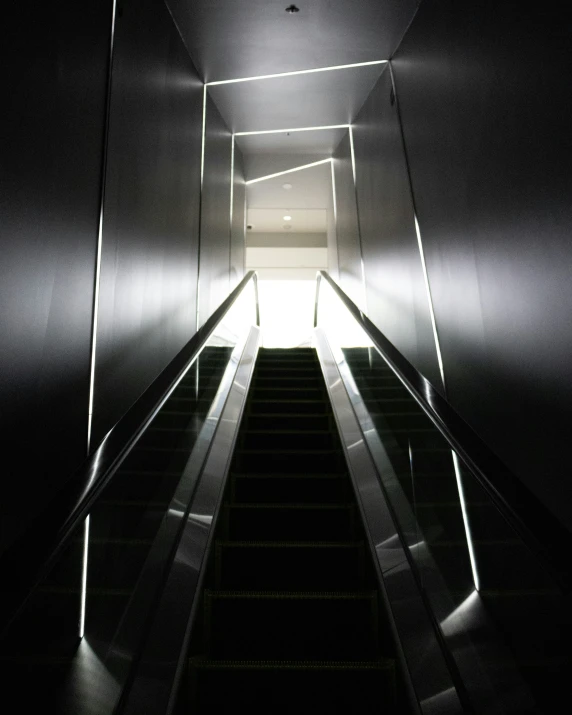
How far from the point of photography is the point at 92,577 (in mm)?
1989

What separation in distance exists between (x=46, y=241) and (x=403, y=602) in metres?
2.26

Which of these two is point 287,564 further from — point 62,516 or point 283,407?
point 283,407

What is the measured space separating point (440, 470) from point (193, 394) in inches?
66.5

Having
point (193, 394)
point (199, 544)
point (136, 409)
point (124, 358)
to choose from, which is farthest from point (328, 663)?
point (124, 358)

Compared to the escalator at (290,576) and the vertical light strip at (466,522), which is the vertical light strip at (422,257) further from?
the vertical light strip at (466,522)

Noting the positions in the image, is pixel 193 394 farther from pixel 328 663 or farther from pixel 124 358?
pixel 328 663

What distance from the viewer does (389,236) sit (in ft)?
20.1

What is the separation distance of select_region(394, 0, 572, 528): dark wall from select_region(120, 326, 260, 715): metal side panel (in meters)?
1.64

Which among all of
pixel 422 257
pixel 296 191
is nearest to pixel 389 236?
pixel 422 257

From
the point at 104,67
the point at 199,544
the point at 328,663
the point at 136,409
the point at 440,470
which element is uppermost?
the point at 104,67

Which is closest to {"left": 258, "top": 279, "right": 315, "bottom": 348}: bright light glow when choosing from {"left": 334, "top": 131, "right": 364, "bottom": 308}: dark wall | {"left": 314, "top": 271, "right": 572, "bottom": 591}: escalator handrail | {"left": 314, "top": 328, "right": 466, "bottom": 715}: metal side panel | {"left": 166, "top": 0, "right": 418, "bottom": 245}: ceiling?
{"left": 334, "top": 131, "right": 364, "bottom": 308}: dark wall

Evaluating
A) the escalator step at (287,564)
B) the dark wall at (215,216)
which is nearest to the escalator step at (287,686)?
the escalator step at (287,564)

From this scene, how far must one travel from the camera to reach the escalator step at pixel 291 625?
8.76 feet

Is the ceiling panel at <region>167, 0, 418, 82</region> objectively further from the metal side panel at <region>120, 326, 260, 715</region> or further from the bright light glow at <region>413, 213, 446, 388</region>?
the metal side panel at <region>120, 326, 260, 715</region>
